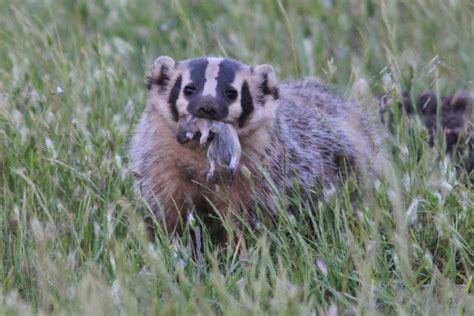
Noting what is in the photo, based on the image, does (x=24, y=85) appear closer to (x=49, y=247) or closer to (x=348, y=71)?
(x=49, y=247)

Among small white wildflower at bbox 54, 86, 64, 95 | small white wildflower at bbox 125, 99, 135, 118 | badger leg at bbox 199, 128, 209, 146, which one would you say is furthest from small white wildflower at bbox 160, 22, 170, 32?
badger leg at bbox 199, 128, 209, 146

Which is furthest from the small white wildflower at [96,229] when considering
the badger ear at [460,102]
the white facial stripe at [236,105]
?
the badger ear at [460,102]

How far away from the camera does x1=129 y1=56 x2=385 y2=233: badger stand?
4.71m

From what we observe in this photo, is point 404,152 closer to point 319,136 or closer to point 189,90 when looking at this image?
point 319,136

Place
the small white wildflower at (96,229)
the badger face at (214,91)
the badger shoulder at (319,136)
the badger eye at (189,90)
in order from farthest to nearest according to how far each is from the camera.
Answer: the badger shoulder at (319,136) → the badger eye at (189,90) → the badger face at (214,91) → the small white wildflower at (96,229)

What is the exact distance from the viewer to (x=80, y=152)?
17.3ft

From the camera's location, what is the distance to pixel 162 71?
16.5 feet

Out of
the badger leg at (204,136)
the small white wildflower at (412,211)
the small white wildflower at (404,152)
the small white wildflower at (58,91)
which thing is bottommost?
the small white wildflower at (412,211)

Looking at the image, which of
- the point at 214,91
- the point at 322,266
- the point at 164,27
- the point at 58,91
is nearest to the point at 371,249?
the point at 322,266

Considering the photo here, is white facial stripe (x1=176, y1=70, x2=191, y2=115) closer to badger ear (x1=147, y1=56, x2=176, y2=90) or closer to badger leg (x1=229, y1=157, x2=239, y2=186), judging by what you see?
badger ear (x1=147, y1=56, x2=176, y2=90)

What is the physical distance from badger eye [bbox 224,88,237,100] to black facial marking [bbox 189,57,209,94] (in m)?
0.11

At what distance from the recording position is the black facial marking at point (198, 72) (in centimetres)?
466

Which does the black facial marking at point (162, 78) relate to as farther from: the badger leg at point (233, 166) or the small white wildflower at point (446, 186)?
the small white wildflower at point (446, 186)

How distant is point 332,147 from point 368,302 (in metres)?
1.77
